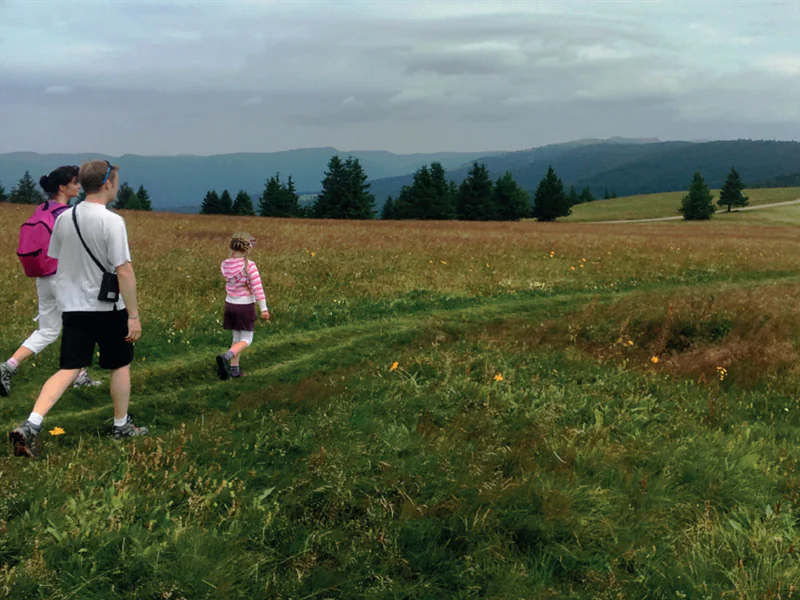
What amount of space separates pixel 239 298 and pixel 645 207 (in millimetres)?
100761

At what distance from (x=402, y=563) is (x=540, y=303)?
1037 centimetres

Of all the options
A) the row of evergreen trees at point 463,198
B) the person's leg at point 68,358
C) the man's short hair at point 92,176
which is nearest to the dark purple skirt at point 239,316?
the person's leg at point 68,358

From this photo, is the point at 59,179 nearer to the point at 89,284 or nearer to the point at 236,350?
the point at 89,284

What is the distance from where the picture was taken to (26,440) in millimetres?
5148

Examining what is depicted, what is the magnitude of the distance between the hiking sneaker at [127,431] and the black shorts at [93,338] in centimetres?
70

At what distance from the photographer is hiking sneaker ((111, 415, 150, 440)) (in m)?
5.81

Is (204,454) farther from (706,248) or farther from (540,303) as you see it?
(706,248)

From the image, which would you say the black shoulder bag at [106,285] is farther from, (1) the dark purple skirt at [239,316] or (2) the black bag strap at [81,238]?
(1) the dark purple skirt at [239,316]

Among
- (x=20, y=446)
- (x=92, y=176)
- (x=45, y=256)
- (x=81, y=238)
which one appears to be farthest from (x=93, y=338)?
(x=45, y=256)

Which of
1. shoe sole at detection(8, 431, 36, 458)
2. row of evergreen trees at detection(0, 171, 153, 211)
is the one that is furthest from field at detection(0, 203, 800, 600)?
row of evergreen trees at detection(0, 171, 153, 211)

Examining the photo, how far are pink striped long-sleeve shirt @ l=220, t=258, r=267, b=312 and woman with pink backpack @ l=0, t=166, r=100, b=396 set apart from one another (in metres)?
2.23

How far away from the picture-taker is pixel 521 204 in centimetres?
8112

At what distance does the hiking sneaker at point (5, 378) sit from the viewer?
23.2 ft

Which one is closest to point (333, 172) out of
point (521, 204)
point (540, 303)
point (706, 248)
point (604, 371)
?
point (521, 204)
